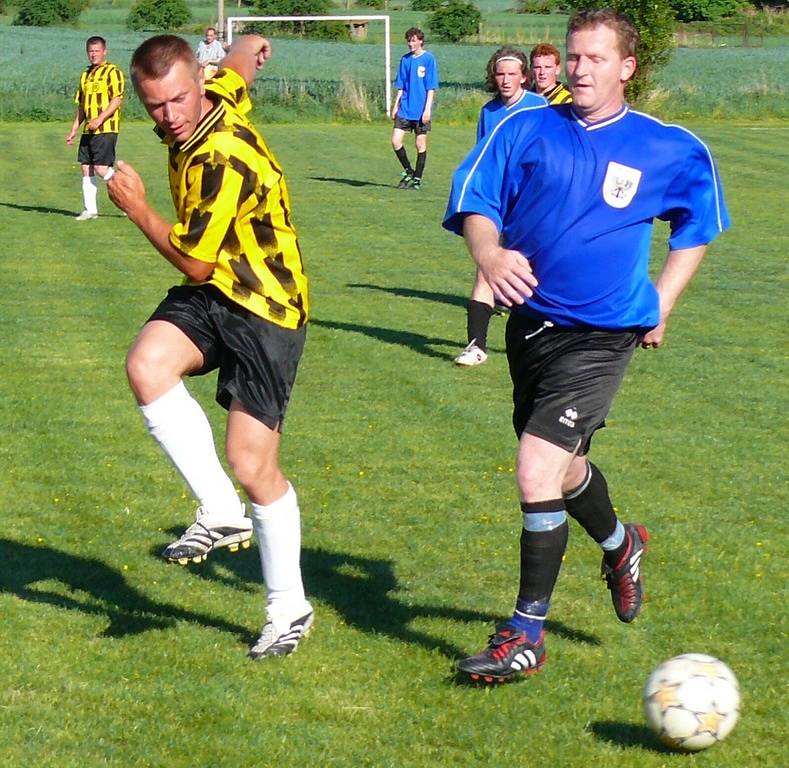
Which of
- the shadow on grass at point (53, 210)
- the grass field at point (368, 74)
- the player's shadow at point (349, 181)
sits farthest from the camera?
the grass field at point (368, 74)

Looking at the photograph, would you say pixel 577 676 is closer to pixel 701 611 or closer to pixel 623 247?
pixel 701 611

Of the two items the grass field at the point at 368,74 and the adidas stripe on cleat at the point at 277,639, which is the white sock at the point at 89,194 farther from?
the grass field at the point at 368,74

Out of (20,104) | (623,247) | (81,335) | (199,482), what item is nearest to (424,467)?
(199,482)

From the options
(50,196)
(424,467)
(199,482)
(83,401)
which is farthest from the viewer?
(50,196)

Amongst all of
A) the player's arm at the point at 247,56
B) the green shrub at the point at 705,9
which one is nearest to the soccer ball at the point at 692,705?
the player's arm at the point at 247,56

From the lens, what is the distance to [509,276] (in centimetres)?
436

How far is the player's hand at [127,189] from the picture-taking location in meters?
4.70

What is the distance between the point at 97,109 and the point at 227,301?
12.6 m

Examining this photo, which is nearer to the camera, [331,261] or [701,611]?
[701,611]

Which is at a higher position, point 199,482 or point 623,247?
point 623,247

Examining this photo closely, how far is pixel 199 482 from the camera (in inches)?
205

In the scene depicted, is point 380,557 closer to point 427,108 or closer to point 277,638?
point 277,638

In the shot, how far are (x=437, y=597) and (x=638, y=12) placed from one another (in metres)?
30.2

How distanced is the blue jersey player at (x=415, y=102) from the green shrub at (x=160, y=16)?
54.8m
